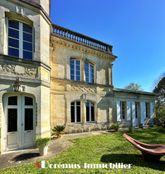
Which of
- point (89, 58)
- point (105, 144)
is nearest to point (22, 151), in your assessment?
point (105, 144)

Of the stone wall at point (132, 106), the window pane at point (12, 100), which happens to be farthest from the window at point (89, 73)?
the window pane at point (12, 100)

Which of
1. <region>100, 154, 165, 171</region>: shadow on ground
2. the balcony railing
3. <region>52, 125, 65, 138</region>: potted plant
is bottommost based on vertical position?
<region>100, 154, 165, 171</region>: shadow on ground

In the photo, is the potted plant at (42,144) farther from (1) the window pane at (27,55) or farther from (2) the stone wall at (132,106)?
(2) the stone wall at (132,106)

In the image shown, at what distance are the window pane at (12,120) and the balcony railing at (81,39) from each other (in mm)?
6852

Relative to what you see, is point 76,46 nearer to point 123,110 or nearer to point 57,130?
point 57,130

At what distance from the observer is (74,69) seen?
13539 millimetres

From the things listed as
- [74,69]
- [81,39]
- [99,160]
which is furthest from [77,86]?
[99,160]

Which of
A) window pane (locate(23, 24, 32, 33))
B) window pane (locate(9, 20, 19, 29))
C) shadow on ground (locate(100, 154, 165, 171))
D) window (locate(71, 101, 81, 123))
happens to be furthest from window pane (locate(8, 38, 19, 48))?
shadow on ground (locate(100, 154, 165, 171))

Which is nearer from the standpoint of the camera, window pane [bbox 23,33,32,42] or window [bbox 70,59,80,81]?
window pane [bbox 23,33,32,42]

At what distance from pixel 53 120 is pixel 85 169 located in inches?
263

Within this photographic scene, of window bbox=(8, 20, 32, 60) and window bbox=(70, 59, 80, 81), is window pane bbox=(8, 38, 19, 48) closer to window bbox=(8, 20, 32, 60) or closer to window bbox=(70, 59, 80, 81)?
window bbox=(8, 20, 32, 60)

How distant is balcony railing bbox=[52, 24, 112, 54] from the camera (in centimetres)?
1275

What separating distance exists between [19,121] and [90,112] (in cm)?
698

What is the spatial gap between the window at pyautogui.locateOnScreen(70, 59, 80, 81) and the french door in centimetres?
517
